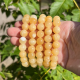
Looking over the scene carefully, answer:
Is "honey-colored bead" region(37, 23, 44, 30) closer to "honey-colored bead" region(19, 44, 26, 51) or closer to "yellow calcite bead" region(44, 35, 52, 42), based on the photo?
"yellow calcite bead" region(44, 35, 52, 42)

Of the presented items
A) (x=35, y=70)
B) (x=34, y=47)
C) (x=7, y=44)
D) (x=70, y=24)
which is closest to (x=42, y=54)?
(x=34, y=47)

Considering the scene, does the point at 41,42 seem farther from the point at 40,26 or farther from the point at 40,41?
the point at 40,26

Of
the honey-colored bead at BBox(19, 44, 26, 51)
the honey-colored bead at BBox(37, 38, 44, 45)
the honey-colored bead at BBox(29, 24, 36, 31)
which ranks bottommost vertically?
the honey-colored bead at BBox(19, 44, 26, 51)

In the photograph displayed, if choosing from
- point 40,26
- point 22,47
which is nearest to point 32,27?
point 40,26

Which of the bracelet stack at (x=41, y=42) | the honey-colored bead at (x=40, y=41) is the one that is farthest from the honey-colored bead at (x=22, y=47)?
the honey-colored bead at (x=40, y=41)

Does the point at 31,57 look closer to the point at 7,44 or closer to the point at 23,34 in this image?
the point at 23,34

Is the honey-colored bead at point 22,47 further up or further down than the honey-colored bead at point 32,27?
further down

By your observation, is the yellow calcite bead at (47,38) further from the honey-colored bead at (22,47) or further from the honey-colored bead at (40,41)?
the honey-colored bead at (22,47)

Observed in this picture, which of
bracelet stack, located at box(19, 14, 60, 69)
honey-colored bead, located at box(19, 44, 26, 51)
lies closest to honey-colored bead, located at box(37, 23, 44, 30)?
bracelet stack, located at box(19, 14, 60, 69)
